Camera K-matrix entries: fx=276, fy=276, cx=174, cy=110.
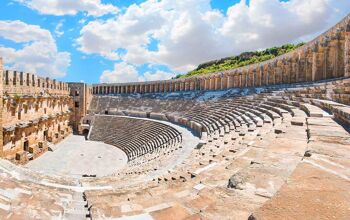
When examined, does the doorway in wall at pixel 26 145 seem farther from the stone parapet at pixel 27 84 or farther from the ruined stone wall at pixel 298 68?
the ruined stone wall at pixel 298 68

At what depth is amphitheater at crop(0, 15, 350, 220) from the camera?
3109 millimetres

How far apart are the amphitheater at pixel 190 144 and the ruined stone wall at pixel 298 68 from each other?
9cm

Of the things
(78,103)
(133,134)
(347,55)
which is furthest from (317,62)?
(78,103)

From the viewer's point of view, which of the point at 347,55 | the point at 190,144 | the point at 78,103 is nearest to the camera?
the point at 190,144

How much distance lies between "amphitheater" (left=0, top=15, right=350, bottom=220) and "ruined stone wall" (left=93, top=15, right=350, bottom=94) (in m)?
0.09

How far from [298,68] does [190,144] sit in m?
12.1

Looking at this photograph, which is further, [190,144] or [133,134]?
[133,134]

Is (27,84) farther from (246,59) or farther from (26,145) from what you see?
(246,59)

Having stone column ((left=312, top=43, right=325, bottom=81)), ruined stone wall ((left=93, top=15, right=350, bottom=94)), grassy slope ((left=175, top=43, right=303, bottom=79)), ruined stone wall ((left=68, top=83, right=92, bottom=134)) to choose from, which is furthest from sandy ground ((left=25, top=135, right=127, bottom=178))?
grassy slope ((left=175, top=43, right=303, bottom=79))

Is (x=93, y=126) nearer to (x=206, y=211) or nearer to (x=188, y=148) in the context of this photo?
(x=188, y=148)

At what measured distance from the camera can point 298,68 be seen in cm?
2191

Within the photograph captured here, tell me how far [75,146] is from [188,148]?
1574cm

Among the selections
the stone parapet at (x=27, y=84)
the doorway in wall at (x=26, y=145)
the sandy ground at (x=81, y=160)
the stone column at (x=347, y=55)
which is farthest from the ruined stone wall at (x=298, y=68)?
the doorway in wall at (x=26, y=145)

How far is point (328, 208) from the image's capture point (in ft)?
7.18
